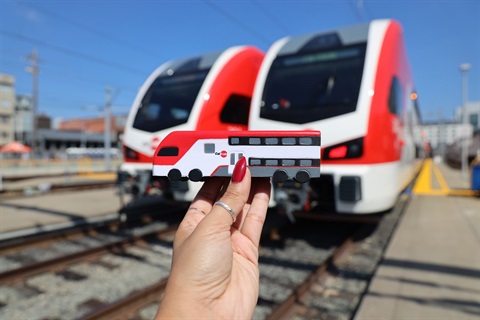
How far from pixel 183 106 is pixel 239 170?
4511 millimetres

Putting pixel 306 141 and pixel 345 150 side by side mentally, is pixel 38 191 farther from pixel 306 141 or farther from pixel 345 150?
pixel 306 141

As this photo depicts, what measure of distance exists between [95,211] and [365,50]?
6494 mm

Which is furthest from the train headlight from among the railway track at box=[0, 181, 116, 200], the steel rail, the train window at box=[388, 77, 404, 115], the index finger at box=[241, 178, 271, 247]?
the railway track at box=[0, 181, 116, 200]

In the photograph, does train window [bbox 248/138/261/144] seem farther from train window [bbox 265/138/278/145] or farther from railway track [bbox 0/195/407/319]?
railway track [bbox 0/195/407/319]

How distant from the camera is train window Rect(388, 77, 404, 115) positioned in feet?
15.6

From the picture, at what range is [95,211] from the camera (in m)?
8.00

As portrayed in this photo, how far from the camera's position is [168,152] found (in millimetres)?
1585

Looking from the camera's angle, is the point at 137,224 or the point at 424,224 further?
the point at 137,224

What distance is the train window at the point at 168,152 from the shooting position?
1576 mm

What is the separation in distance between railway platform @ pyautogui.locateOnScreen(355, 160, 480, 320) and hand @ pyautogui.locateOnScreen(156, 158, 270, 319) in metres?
2.15

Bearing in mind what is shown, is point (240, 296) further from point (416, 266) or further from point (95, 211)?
point (95, 211)

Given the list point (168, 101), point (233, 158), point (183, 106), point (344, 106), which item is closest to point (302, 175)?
point (233, 158)

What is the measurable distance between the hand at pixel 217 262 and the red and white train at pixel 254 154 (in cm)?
7

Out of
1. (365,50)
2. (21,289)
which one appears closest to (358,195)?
(365,50)
